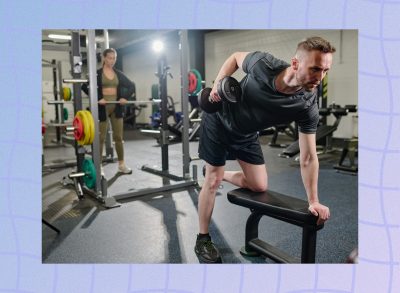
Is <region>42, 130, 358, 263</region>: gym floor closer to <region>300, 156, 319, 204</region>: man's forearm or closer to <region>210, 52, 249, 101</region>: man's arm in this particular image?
<region>300, 156, 319, 204</region>: man's forearm

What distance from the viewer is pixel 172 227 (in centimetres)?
220

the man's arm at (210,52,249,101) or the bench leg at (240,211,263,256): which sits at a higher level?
the man's arm at (210,52,249,101)

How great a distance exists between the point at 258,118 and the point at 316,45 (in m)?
0.40

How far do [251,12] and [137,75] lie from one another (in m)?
2.26

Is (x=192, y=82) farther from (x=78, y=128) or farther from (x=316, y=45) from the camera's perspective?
(x=316, y=45)

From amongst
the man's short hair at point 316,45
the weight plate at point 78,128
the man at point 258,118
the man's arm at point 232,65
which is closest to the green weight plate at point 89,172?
the weight plate at point 78,128

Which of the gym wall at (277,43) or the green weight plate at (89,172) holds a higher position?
the gym wall at (277,43)

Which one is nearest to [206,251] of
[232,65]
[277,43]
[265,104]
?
[265,104]

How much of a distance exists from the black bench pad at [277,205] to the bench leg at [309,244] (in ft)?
0.15

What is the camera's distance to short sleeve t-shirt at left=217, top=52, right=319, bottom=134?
159cm

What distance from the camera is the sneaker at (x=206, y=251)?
5.95 ft

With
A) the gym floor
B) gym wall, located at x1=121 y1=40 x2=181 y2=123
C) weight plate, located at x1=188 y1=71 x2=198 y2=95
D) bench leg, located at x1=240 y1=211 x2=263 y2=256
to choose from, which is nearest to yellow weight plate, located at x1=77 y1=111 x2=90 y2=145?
the gym floor

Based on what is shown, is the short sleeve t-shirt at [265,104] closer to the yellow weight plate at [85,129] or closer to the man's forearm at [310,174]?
the man's forearm at [310,174]

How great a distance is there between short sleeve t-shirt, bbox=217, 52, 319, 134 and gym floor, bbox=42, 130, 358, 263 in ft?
0.69
